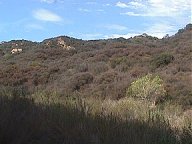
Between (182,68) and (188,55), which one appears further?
(188,55)

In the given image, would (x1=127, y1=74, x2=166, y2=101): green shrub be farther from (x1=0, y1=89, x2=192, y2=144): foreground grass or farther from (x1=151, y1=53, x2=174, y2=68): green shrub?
(x1=0, y1=89, x2=192, y2=144): foreground grass

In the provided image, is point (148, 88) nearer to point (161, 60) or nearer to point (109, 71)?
point (109, 71)

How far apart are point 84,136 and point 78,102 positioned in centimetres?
215

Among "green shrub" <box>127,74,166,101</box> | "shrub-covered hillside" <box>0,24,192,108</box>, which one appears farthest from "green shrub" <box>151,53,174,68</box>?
"green shrub" <box>127,74,166,101</box>

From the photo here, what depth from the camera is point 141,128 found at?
644cm

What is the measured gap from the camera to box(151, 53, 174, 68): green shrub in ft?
115

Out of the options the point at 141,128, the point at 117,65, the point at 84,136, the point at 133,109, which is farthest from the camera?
the point at 117,65

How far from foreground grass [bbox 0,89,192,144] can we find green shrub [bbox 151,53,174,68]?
2770 centimetres

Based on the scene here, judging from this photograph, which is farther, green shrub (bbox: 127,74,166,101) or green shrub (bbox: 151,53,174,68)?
green shrub (bbox: 151,53,174,68)

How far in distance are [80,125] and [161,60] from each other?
3003 cm

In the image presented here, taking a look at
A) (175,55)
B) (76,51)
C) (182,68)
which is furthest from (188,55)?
(76,51)

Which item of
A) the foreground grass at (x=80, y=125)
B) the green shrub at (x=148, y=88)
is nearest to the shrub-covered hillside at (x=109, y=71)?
the green shrub at (x=148, y=88)

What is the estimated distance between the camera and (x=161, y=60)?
35.4 meters

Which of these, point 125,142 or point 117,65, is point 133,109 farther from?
point 117,65
